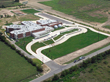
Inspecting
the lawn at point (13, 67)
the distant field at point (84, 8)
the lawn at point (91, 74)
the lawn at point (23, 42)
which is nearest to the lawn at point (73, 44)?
the lawn at point (23, 42)

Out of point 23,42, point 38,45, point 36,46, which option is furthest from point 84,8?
point 36,46

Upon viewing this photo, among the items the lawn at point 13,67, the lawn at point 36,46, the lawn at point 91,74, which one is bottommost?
the lawn at point 13,67

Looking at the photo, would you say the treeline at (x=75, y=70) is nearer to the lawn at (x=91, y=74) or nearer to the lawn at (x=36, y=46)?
the lawn at (x=91, y=74)

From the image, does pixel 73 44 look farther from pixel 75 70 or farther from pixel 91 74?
pixel 91 74

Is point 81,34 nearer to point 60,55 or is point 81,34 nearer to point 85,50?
point 85,50

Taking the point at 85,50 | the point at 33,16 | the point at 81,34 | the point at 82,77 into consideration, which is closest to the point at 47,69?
the point at 82,77
